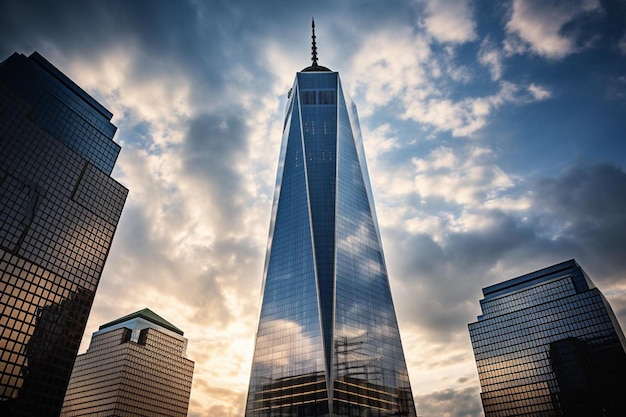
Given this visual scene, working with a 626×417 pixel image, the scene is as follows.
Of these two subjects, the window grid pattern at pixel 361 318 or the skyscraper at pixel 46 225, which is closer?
the skyscraper at pixel 46 225

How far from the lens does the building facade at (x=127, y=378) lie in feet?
571

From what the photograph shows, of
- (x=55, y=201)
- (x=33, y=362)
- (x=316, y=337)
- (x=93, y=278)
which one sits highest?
(x=55, y=201)

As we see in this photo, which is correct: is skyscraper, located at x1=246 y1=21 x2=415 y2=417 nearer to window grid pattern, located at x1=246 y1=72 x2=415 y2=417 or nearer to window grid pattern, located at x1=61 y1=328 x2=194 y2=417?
window grid pattern, located at x1=246 y1=72 x2=415 y2=417

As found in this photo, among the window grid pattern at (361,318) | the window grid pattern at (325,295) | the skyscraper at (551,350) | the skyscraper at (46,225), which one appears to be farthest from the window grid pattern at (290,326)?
the skyscraper at (551,350)

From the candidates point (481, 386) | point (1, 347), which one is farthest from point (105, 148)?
point (481, 386)

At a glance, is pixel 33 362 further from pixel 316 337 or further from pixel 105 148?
pixel 316 337

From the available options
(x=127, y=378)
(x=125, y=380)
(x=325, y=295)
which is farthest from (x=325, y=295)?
(x=127, y=378)

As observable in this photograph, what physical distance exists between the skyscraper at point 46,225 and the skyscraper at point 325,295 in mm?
51980

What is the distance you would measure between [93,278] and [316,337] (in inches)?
2376

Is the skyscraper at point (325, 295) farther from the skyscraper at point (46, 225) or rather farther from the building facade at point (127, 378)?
the building facade at point (127, 378)

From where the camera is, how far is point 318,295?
12438 centimetres

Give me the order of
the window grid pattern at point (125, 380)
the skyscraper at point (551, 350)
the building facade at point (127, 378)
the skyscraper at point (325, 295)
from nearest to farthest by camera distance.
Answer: the skyscraper at point (325, 295) → the skyscraper at point (551, 350) → the window grid pattern at point (125, 380) → the building facade at point (127, 378)

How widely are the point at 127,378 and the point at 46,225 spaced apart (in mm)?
105080

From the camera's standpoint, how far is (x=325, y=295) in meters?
126
